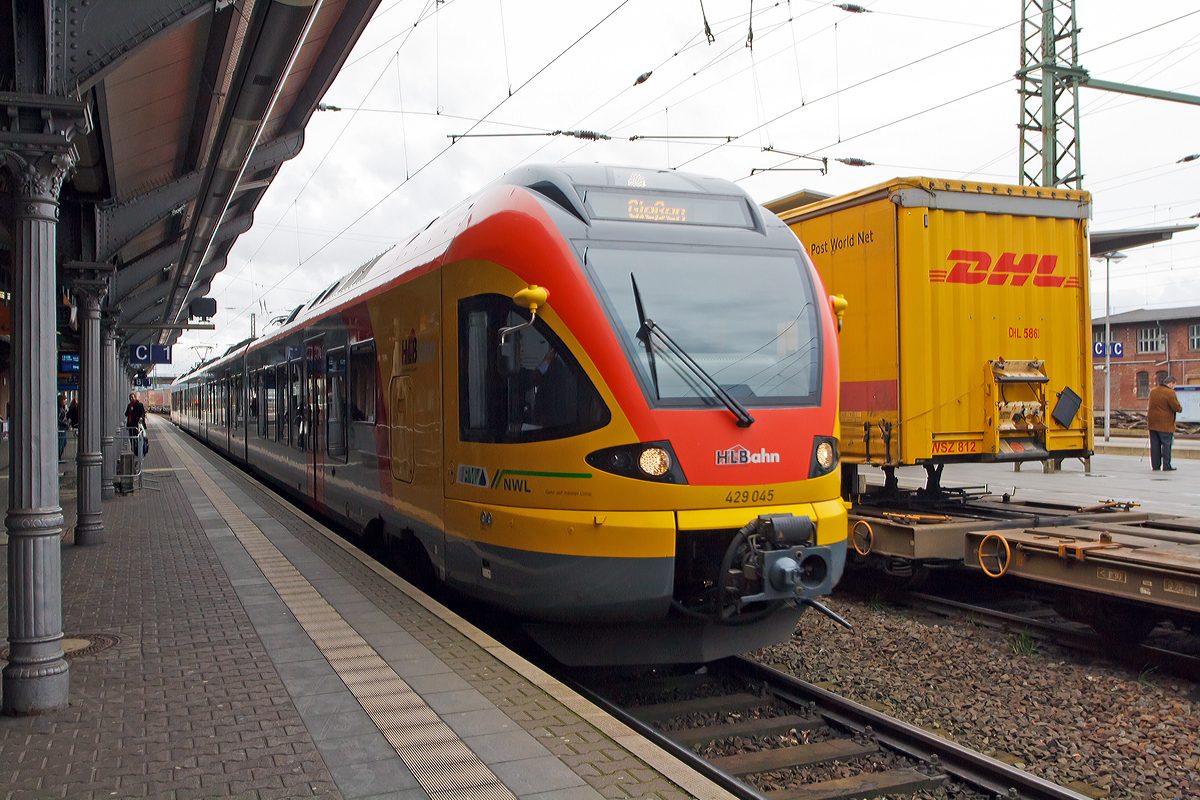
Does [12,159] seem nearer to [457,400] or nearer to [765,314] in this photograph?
[457,400]

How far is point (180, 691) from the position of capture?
503 centimetres

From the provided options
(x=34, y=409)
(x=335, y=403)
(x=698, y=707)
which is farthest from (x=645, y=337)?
(x=335, y=403)

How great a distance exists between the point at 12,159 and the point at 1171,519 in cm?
918

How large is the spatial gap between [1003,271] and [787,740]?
5144 mm

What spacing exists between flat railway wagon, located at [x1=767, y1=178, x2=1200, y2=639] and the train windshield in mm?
2319

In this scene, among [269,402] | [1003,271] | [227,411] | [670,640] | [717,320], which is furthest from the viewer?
[227,411]

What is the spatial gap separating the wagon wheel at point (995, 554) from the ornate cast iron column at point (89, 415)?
30.8 ft

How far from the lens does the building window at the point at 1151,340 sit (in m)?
52.5

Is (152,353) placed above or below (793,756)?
above

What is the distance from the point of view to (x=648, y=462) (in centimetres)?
526

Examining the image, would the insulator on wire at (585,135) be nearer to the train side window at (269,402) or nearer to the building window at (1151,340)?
→ the train side window at (269,402)

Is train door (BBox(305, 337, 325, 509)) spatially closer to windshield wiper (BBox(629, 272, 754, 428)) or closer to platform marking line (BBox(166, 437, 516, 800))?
platform marking line (BBox(166, 437, 516, 800))

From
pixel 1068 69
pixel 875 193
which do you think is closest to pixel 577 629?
pixel 875 193

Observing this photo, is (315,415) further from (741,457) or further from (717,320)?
(741,457)
